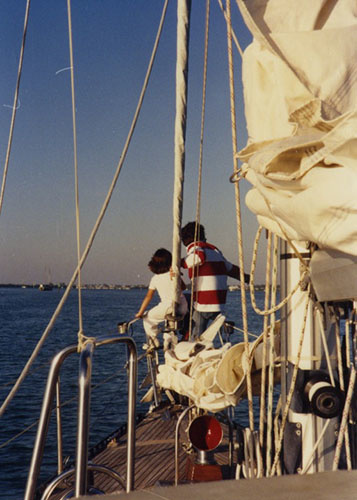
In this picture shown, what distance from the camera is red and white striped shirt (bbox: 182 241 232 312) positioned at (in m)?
5.57

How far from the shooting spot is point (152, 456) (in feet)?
16.7

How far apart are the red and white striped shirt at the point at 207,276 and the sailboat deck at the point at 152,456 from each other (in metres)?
1.27

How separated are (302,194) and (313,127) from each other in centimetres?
27

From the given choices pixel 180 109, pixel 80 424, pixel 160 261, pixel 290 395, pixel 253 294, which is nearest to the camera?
pixel 80 424

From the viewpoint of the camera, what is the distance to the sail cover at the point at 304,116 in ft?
5.18

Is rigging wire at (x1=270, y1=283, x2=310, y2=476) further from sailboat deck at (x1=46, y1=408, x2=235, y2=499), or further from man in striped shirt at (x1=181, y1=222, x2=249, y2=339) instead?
man in striped shirt at (x1=181, y1=222, x2=249, y2=339)

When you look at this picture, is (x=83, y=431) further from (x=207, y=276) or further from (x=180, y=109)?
(x=207, y=276)

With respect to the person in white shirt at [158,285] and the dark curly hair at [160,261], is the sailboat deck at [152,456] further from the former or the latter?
the dark curly hair at [160,261]

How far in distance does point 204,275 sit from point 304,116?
152 inches

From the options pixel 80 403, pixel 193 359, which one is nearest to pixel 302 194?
pixel 80 403

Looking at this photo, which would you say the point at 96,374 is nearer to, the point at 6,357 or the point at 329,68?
the point at 6,357

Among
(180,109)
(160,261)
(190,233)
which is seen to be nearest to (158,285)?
(160,261)

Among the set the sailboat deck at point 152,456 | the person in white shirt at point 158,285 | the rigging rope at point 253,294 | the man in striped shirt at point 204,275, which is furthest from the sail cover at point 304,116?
the person in white shirt at point 158,285

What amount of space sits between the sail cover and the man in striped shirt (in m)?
3.09
